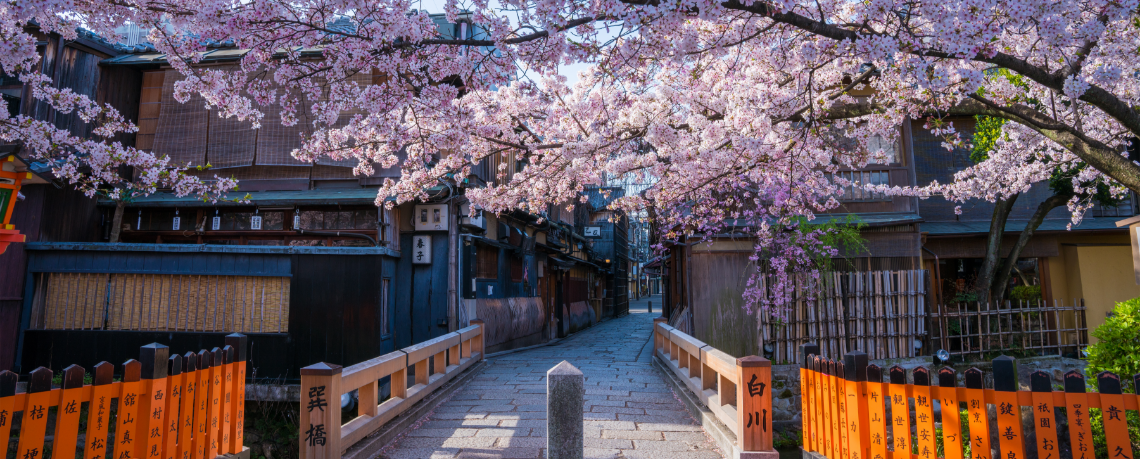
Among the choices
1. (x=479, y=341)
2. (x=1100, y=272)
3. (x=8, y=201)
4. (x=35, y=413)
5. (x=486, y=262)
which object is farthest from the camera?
(x=486, y=262)

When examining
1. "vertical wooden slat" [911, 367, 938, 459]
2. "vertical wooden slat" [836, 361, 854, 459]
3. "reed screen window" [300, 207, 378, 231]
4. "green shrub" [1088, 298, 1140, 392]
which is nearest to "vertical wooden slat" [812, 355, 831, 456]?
"vertical wooden slat" [836, 361, 854, 459]

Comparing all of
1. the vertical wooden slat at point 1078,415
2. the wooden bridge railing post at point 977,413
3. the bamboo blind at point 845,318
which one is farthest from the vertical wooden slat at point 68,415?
the bamboo blind at point 845,318

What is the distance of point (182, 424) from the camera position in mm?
4625

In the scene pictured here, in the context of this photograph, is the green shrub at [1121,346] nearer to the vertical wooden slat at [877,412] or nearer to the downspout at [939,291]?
the vertical wooden slat at [877,412]

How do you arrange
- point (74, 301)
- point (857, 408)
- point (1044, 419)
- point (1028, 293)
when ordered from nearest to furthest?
1. point (1044, 419)
2. point (857, 408)
3. point (74, 301)
4. point (1028, 293)

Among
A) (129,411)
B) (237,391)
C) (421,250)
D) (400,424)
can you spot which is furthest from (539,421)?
(421,250)

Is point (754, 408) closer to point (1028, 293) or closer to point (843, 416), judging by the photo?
point (843, 416)

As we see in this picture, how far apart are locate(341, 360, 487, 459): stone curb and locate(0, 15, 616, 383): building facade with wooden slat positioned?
2.37 m

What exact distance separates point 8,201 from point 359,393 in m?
5.11

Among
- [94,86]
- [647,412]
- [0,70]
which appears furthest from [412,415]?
[0,70]

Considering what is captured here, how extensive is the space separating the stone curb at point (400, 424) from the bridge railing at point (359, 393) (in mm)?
71

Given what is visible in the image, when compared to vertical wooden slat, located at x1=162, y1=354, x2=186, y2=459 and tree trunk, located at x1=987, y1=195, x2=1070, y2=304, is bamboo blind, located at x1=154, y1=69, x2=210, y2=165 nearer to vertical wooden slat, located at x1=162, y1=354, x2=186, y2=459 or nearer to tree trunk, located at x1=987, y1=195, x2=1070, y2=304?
vertical wooden slat, located at x1=162, y1=354, x2=186, y2=459

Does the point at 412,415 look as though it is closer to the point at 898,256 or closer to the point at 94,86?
the point at 898,256

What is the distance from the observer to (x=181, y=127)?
1420cm
